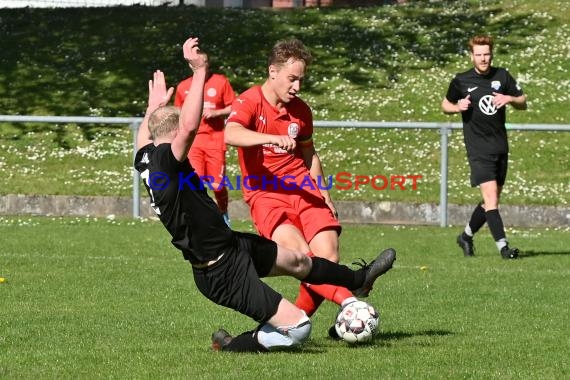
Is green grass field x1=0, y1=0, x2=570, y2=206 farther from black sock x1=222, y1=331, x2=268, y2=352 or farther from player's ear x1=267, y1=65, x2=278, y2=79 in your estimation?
black sock x1=222, y1=331, x2=268, y2=352

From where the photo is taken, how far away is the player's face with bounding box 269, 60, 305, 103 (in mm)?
9086

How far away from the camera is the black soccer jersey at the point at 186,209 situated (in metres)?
7.94

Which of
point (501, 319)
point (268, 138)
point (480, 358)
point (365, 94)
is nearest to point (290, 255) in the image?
point (268, 138)

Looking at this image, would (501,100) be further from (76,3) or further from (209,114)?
(76,3)

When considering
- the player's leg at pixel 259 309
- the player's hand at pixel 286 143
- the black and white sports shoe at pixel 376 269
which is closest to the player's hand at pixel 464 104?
the black and white sports shoe at pixel 376 269

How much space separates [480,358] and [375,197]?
12.5 m

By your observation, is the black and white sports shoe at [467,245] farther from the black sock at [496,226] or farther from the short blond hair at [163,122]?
the short blond hair at [163,122]

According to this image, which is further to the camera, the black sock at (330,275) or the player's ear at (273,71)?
the player's ear at (273,71)

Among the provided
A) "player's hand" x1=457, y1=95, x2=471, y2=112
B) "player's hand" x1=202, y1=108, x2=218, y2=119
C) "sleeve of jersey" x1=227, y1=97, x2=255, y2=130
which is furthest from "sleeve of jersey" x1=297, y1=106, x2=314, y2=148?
"player's hand" x1=202, y1=108, x2=218, y2=119

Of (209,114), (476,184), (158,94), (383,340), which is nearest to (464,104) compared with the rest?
(476,184)

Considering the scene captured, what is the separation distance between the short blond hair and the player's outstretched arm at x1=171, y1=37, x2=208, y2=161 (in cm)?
21

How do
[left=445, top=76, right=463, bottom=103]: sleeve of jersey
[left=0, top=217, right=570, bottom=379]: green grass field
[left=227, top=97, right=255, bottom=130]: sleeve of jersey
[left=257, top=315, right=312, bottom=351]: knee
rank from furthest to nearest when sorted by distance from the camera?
1. [left=445, top=76, right=463, bottom=103]: sleeve of jersey
2. [left=227, top=97, right=255, bottom=130]: sleeve of jersey
3. [left=257, top=315, right=312, bottom=351]: knee
4. [left=0, top=217, right=570, bottom=379]: green grass field

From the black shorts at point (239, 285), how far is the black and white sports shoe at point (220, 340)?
0.26 metres

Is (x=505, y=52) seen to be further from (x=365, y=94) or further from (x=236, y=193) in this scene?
(x=236, y=193)
